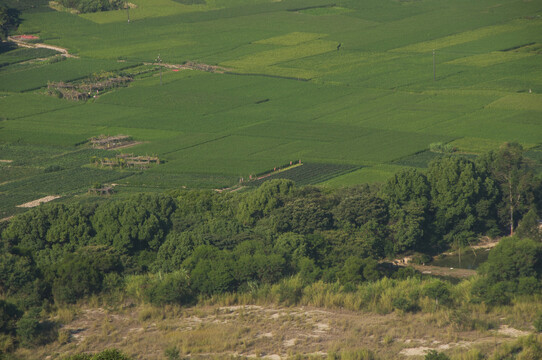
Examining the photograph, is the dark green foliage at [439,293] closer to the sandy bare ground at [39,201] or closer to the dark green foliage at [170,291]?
the dark green foliage at [170,291]

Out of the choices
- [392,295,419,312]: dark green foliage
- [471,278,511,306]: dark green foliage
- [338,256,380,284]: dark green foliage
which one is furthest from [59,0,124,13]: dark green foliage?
[392,295,419,312]: dark green foliage

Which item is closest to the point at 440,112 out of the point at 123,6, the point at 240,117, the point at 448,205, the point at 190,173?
the point at 240,117

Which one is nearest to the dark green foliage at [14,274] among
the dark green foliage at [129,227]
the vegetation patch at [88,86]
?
the dark green foliage at [129,227]

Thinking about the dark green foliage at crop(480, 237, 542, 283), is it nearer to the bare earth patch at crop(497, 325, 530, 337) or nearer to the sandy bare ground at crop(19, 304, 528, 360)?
the bare earth patch at crop(497, 325, 530, 337)

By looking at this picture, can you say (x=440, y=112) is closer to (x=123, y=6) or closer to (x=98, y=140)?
(x=98, y=140)

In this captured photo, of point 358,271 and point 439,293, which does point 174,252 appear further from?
point 439,293
